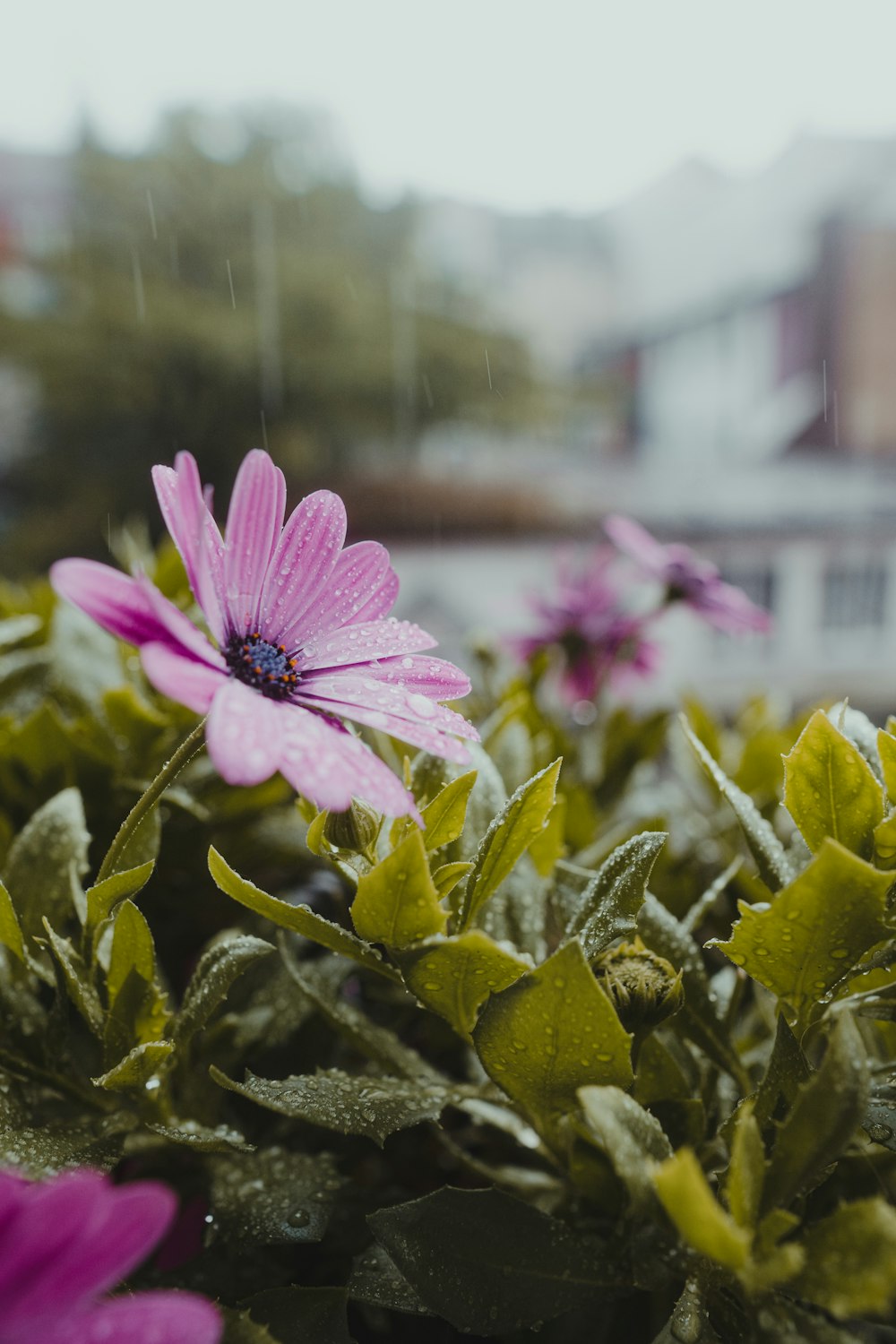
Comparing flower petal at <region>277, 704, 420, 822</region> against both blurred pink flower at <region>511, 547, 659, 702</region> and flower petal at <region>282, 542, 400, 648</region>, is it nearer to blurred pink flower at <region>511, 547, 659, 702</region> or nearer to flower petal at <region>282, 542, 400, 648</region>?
flower petal at <region>282, 542, 400, 648</region>

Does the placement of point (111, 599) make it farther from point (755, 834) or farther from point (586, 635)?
point (586, 635)

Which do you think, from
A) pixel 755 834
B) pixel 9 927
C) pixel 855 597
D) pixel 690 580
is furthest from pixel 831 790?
pixel 855 597

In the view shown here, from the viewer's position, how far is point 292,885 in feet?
1.76

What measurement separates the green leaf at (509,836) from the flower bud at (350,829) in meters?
0.03

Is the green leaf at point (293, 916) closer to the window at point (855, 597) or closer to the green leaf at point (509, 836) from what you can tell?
the green leaf at point (509, 836)

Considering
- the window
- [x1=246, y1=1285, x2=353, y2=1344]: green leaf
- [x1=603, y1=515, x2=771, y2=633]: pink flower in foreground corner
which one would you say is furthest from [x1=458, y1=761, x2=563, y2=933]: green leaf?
the window

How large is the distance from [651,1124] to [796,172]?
12.6ft

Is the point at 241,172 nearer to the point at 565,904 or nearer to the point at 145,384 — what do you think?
the point at 145,384

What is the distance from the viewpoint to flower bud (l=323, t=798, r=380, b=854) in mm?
269

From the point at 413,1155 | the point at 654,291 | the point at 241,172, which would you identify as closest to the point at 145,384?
the point at 241,172

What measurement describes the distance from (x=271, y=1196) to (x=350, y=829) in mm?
127

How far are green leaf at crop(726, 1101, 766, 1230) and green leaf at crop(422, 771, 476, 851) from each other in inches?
3.9

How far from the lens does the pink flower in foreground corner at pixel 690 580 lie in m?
0.64

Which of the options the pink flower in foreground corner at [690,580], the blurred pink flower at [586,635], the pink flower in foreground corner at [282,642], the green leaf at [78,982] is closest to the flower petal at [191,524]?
the pink flower in foreground corner at [282,642]
